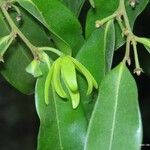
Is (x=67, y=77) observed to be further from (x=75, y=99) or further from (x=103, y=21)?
(x=103, y=21)

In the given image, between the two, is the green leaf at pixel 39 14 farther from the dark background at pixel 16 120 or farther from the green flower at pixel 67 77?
the dark background at pixel 16 120

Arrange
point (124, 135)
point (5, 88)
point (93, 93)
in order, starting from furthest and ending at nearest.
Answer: point (5, 88)
point (93, 93)
point (124, 135)

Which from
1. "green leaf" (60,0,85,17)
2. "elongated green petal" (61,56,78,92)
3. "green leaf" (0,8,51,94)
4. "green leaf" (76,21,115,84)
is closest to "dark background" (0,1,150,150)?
"green leaf" (0,8,51,94)

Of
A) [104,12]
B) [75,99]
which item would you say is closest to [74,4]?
[104,12]

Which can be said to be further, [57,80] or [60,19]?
[60,19]

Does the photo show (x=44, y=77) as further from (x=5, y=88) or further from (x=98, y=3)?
(x=5, y=88)

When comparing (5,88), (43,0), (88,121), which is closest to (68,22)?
(43,0)

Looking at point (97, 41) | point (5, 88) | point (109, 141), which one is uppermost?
point (5, 88)
